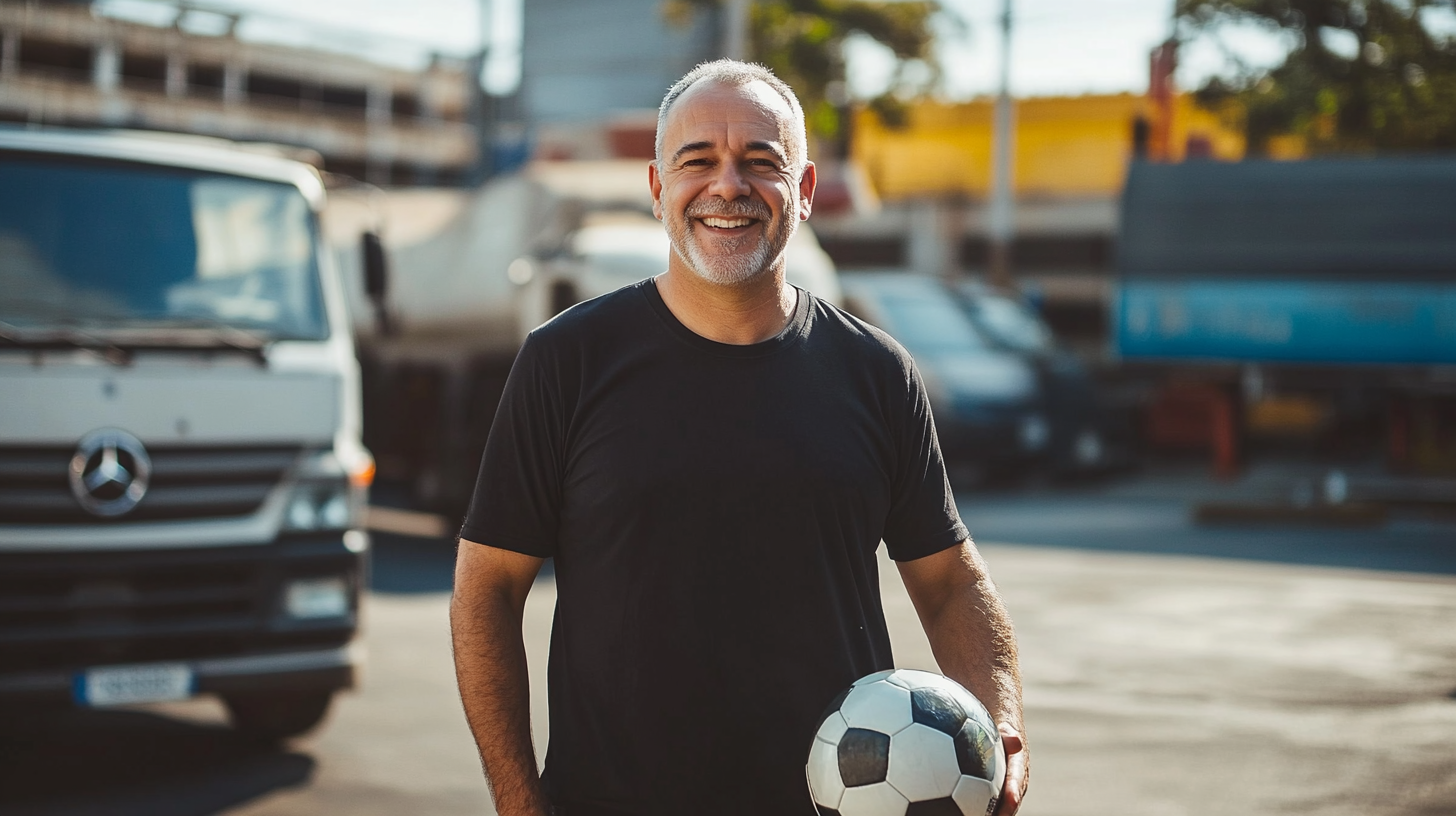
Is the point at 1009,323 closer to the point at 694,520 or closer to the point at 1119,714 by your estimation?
the point at 1119,714

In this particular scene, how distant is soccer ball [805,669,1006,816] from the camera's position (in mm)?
2328

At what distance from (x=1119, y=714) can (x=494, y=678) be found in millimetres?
5269

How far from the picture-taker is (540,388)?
99.3 inches

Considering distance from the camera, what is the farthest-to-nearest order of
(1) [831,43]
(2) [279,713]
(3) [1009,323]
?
(1) [831,43], (3) [1009,323], (2) [279,713]

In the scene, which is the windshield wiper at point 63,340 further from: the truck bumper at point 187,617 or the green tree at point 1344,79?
the green tree at point 1344,79

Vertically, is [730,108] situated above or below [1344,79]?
below

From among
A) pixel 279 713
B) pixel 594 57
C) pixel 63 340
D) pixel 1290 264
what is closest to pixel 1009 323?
pixel 1290 264

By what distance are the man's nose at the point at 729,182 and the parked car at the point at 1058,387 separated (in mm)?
16584

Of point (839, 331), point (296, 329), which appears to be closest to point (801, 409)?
point (839, 331)

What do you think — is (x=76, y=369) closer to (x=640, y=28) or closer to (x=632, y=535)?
(x=632, y=535)

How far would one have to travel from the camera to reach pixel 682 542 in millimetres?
2459

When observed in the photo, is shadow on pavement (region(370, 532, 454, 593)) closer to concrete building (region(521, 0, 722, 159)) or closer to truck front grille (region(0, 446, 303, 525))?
truck front grille (region(0, 446, 303, 525))

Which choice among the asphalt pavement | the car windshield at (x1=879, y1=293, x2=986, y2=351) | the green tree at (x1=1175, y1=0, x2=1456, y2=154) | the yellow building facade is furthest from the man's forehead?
the yellow building facade

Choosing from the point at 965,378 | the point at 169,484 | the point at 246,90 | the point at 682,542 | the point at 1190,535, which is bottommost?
the point at 1190,535
